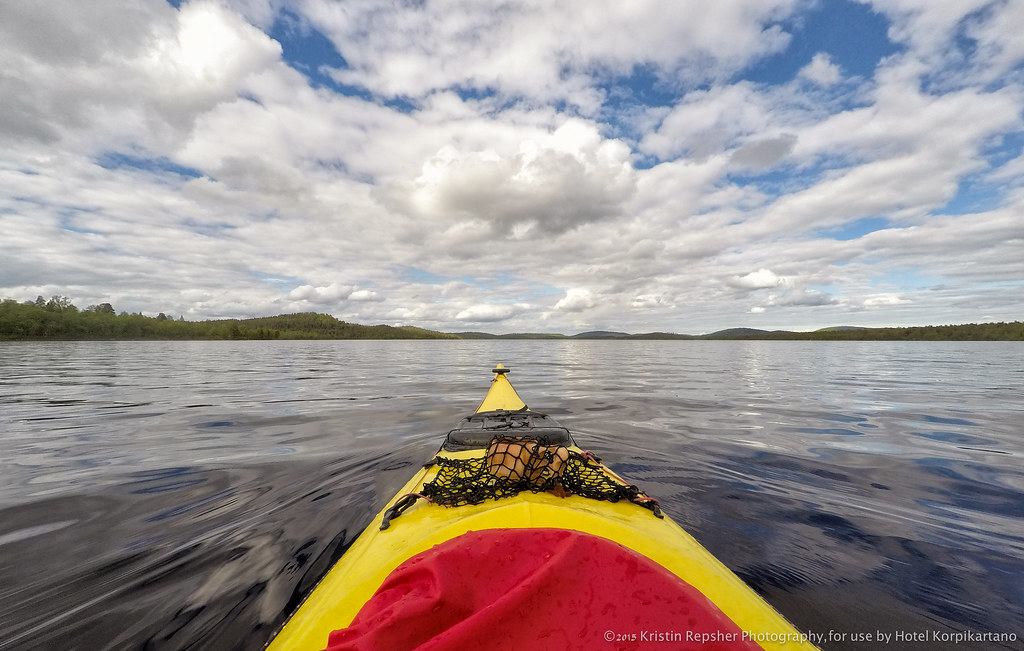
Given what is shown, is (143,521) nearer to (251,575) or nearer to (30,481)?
(251,575)

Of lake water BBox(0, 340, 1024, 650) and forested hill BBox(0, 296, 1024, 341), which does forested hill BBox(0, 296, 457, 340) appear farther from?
lake water BBox(0, 340, 1024, 650)

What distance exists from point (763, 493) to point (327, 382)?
20.5 meters

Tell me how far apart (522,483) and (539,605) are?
213 centimetres

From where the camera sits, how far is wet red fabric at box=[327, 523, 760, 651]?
5.23 ft

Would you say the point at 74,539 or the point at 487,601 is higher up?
the point at 487,601

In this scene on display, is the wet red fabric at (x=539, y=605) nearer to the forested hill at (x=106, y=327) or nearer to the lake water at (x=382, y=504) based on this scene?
the lake water at (x=382, y=504)

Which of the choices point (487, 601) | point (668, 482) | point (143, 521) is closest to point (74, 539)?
point (143, 521)

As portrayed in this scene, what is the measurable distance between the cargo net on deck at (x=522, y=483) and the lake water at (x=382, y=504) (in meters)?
1.42

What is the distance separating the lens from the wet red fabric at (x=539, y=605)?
1595mm

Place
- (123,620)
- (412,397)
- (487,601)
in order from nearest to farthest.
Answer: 1. (487,601)
2. (123,620)
3. (412,397)

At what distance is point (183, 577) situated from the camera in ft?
12.4

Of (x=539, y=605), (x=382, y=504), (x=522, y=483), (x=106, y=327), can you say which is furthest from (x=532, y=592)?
(x=106, y=327)

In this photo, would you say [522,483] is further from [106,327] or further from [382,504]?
[106,327]

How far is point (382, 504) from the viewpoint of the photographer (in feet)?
18.6
